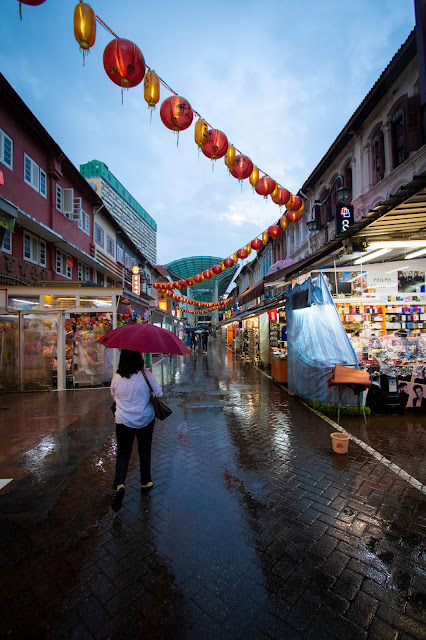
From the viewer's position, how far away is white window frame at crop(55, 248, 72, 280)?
14664 millimetres

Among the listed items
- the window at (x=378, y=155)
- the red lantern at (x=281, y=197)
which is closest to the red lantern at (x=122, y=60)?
the red lantern at (x=281, y=197)

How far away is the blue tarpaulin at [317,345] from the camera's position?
7328 mm

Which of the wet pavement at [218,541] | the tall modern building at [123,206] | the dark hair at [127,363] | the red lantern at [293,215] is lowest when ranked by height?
the wet pavement at [218,541]

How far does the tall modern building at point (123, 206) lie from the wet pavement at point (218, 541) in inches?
1841

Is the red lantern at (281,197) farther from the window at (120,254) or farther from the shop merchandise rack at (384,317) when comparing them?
the window at (120,254)

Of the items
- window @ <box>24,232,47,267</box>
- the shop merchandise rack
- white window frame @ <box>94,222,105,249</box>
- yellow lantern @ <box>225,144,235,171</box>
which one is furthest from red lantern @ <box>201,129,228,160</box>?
white window frame @ <box>94,222,105,249</box>

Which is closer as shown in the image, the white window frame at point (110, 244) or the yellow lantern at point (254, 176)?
the yellow lantern at point (254, 176)

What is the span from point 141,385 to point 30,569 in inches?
73.3

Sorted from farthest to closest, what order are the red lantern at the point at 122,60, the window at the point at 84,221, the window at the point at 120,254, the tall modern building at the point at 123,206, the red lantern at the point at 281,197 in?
1. the tall modern building at the point at 123,206
2. the window at the point at 120,254
3. the window at the point at 84,221
4. the red lantern at the point at 281,197
5. the red lantern at the point at 122,60

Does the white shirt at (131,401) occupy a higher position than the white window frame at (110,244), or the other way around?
the white window frame at (110,244)

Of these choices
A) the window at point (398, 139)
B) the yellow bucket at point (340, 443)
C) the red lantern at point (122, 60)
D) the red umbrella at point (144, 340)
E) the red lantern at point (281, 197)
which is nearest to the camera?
the red umbrella at point (144, 340)

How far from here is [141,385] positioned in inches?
146

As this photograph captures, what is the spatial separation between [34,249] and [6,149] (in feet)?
12.0

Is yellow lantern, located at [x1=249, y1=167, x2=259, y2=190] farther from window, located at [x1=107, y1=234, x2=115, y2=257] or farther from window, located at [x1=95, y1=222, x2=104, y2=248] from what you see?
window, located at [x1=107, y1=234, x2=115, y2=257]
